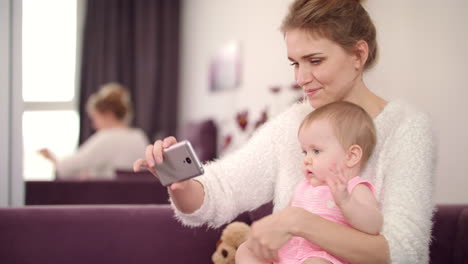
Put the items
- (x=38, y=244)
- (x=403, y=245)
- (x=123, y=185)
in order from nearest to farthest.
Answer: (x=403, y=245)
(x=38, y=244)
(x=123, y=185)

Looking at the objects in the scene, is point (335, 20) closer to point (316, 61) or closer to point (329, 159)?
point (316, 61)

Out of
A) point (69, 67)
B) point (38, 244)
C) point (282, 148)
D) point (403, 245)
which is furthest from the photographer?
point (69, 67)

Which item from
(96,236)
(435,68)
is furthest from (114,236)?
(435,68)

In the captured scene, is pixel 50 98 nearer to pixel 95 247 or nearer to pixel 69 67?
pixel 69 67

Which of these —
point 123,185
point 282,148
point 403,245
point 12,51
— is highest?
point 12,51

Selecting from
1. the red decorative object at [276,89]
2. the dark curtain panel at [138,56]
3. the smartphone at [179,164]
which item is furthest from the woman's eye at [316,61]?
the dark curtain panel at [138,56]

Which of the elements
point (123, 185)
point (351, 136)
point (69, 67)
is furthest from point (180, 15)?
point (351, 136)

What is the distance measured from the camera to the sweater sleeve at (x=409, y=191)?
A: 3.30 feet

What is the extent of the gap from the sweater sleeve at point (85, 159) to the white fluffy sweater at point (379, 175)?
2280 mm

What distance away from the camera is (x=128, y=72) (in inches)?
219

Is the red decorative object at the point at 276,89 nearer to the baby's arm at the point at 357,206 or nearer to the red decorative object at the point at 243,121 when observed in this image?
the red decorative object at the point at 243,121

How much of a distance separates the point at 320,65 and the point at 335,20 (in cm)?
10

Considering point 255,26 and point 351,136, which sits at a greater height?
point 255,26

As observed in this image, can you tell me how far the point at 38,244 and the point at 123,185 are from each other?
1.31 meters
